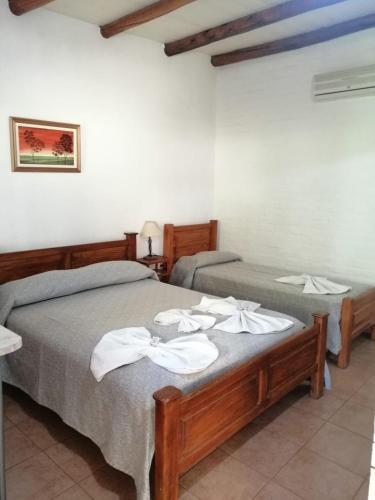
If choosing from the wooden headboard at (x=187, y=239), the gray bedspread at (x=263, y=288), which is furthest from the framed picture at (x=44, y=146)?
the gray bedspread at (x=263, y=288)

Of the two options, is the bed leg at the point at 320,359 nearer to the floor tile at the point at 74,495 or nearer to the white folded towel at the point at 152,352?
the white folded towel at the point at 152,352

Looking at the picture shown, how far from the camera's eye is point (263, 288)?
3.27 meters

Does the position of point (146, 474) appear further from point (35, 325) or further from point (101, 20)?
point (101, 20)

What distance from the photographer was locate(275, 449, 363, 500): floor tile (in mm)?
1781

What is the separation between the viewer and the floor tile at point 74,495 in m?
1.73

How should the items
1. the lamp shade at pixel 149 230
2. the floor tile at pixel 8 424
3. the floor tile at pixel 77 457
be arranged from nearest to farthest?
the floor tile at pixel 77 457 → the floor tile at pixel 8 424 → the lamp shade at pixel 149 230

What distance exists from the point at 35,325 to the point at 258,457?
1.42 m

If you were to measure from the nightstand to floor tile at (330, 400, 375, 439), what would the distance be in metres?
1.98

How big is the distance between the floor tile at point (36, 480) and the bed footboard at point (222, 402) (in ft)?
1.75

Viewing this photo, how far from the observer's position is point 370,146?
11.1ft

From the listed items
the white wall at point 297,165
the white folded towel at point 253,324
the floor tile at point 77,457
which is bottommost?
the floor tile at point 77,457

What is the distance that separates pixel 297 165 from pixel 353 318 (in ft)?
5.29

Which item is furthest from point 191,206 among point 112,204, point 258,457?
point 258,457

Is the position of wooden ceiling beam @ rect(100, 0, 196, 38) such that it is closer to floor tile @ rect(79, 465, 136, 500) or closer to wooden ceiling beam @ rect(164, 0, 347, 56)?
wooden ceiling beam @ rect(164, 0, 347, 56)
